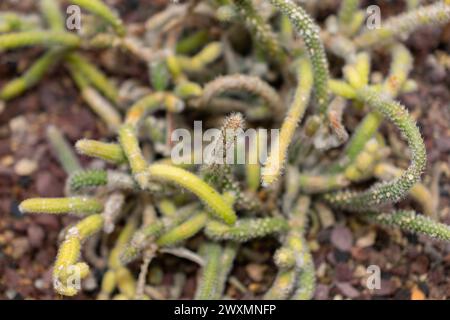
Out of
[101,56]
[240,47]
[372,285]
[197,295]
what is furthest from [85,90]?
[372,285]

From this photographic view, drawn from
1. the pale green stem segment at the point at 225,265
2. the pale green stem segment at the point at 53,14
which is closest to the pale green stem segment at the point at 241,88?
the pale green stem segment at the point at 225,265

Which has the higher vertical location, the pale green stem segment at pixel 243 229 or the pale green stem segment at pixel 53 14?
the pale green stem segment at pixel 53 14

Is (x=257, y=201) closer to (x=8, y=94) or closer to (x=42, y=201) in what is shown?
(x=42, y=201)

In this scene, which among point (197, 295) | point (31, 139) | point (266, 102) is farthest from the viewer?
point (31, 139)

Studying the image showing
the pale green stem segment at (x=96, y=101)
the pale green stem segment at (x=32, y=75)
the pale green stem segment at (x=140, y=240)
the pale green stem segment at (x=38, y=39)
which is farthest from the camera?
the pale green stem segment at (x=32, y=75)

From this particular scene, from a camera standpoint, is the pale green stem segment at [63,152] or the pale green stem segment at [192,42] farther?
the pale green stem segment at [192,42]

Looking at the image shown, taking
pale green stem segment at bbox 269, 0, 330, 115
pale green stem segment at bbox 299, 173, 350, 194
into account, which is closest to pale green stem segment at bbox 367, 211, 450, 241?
pale green stem segment at bbox 299, 173, 350, 194

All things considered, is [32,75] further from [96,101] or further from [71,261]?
[71,261]

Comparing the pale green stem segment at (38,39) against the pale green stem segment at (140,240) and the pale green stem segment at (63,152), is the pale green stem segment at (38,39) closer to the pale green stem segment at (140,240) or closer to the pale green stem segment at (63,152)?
the pale green stem segment at (63,152)
